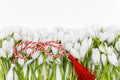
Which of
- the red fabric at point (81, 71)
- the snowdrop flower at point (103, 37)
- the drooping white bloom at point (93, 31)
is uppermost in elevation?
the drooping white bloom at point (93, 31)

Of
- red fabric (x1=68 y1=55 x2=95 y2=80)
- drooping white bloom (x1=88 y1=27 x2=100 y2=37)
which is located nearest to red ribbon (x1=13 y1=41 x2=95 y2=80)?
red fabric (x1=68 y1=55 x2=95 y2=80)

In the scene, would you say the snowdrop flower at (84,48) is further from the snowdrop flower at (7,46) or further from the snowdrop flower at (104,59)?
the snowdrop flower at (7,46)

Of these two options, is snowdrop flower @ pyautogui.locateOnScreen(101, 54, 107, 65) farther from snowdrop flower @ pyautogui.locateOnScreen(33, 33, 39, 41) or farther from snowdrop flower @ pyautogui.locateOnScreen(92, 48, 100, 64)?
snowdrop flower @ pyautogui.locateOnScreen(33, 33, 39, 41)

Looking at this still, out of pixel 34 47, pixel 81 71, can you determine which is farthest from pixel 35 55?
pixel 81 71

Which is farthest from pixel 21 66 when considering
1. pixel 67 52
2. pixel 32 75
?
pixel 67 52

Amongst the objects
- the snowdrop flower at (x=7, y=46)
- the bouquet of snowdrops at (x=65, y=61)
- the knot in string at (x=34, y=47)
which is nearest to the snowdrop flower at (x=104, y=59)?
the bouquet of snowdrops at (x=65, y=61)

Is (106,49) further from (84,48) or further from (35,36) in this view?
(35,36)

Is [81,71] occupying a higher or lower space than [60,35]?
lower

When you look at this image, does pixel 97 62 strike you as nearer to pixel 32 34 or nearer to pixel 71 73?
pixel 71 73
